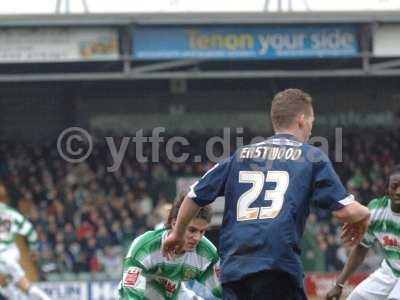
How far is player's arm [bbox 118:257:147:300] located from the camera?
739cm

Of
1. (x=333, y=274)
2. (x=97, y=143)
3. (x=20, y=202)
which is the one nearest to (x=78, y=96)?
(x=97, y=143)

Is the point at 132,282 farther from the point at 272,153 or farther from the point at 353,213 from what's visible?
the point at 353,213

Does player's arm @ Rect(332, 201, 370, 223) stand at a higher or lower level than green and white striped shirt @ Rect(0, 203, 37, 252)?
higher

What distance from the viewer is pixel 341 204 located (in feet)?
20.1

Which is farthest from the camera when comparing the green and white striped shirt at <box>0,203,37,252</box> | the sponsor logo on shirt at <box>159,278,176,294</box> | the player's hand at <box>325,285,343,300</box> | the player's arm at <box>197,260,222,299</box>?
the green and white striped shirt at <box>0,203,37,252</box>

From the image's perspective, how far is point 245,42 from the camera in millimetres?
24000

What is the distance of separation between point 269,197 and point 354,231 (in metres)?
0.48

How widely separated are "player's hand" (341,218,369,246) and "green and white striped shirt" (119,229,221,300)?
1.44 m

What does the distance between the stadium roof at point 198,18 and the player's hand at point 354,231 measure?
57.1 feet

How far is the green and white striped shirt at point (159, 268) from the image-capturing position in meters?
7.45

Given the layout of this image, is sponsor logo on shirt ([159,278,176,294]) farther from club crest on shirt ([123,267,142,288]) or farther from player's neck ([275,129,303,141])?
player's neck ([275,129,303,141])

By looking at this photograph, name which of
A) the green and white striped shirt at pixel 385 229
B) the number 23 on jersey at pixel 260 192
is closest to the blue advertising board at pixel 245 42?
the green and white striped shirt at pixel 385 229

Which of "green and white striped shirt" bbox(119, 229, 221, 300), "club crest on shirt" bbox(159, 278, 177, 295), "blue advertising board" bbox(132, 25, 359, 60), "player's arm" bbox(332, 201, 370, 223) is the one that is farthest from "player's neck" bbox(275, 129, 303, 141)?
"blue advertising board" bbox(132, 25, 359, 60)

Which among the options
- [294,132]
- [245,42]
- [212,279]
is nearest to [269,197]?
[294,132]
